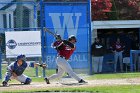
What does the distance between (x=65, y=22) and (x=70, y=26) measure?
0.91 feet

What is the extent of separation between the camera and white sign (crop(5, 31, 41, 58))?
21250 millimetres

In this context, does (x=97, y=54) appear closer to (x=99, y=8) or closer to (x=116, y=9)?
(x=99, y=8)

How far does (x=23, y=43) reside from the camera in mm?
21438

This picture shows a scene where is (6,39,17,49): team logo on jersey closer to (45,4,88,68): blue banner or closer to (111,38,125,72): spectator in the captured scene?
(45,4,88,68): blue banner

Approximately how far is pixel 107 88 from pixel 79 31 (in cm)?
688

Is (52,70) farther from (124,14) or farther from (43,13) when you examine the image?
(124,14)

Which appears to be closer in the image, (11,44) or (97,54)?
(11,44)

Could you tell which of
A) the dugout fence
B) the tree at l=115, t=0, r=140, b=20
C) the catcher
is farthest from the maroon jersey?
the tree at l=115, t=0, r=140, b=20

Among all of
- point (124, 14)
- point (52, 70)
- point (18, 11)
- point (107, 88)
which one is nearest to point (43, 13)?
point (18, 11)

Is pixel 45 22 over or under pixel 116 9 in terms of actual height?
under

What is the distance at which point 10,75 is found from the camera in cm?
1809

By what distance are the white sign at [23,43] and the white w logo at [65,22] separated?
3.62 ft

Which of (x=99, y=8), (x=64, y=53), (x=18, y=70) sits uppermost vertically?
(x=99, y=8)

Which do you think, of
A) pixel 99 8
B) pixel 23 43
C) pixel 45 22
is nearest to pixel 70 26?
pixel 45 22
